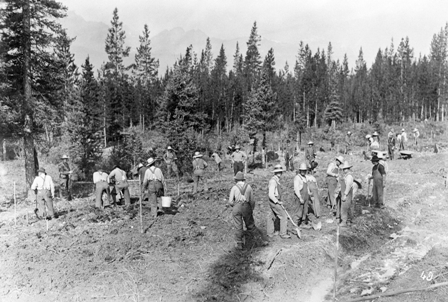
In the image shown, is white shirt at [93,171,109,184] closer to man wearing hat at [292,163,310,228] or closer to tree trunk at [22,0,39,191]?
tree trunk at [22,0,39,191]

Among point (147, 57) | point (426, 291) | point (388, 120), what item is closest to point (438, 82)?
point (388, 120)

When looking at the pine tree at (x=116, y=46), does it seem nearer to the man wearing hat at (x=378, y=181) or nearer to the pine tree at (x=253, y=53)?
the pine tree at (x=253, y=53)

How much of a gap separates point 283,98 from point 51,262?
2189 inches

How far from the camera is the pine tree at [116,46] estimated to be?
198 feet

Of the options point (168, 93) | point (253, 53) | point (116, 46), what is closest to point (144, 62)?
point (116, 46)

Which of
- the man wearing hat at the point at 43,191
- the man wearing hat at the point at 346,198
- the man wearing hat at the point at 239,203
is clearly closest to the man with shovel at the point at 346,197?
the man wearing hat at the point at 346,198

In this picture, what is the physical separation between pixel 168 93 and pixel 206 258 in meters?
26.4

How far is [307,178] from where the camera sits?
11258 millimetres

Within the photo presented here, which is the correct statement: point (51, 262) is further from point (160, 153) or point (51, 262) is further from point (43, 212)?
point (160, 153)

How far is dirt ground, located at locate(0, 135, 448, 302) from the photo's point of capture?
7309mm

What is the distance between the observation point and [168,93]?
110ft

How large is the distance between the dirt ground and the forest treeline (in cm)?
650

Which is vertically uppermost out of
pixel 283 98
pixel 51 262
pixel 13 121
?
pixel 283 98

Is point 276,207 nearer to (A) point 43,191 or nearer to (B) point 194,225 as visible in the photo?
(B) point 194,225
